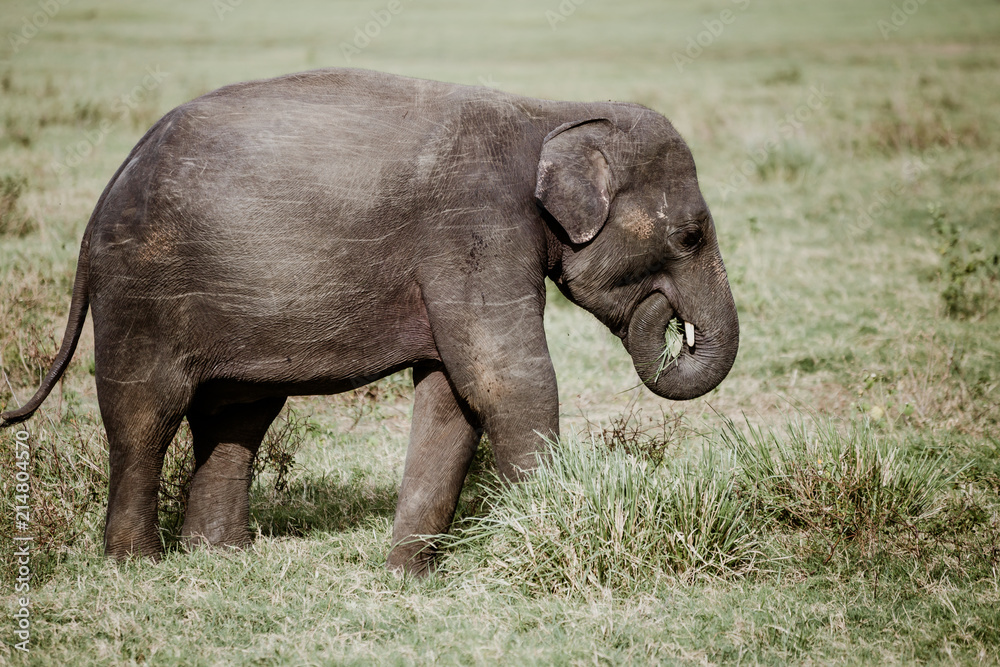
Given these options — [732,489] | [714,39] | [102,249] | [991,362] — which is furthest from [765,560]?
[714,39]

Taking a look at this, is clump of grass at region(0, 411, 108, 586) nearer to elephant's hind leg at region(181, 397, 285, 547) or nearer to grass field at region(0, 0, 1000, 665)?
grass field at region(0, 0, 1000, 665)

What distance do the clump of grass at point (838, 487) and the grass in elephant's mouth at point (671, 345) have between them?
1.50ft

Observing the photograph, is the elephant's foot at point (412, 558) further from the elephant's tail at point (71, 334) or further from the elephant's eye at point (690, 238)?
the elephant's eye at point (690, 238)

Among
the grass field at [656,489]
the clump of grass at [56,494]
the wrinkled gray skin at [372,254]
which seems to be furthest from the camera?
the clump of grass at [56,494]

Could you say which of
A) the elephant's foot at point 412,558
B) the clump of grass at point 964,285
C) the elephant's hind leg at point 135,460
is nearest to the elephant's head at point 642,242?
the elephant's foot at point 412,558

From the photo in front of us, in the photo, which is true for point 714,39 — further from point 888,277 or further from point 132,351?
point 132,351

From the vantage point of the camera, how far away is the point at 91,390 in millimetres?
7168

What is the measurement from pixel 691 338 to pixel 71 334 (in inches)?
119

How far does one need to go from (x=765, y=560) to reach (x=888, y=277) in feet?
22.3

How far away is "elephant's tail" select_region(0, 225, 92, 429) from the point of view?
4734mm

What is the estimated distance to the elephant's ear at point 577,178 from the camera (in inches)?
183

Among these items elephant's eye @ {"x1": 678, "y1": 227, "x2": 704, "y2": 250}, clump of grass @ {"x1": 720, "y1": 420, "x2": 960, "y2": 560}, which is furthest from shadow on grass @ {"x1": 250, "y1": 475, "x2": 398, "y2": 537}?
elephant's eye @ {"x1": 678, "y1": 227, "x2": 704, "y2": 250}


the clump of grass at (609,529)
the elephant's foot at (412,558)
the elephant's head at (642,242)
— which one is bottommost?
the elephant's foot at (412,558)

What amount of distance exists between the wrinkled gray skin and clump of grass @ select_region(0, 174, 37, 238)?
631 cm
